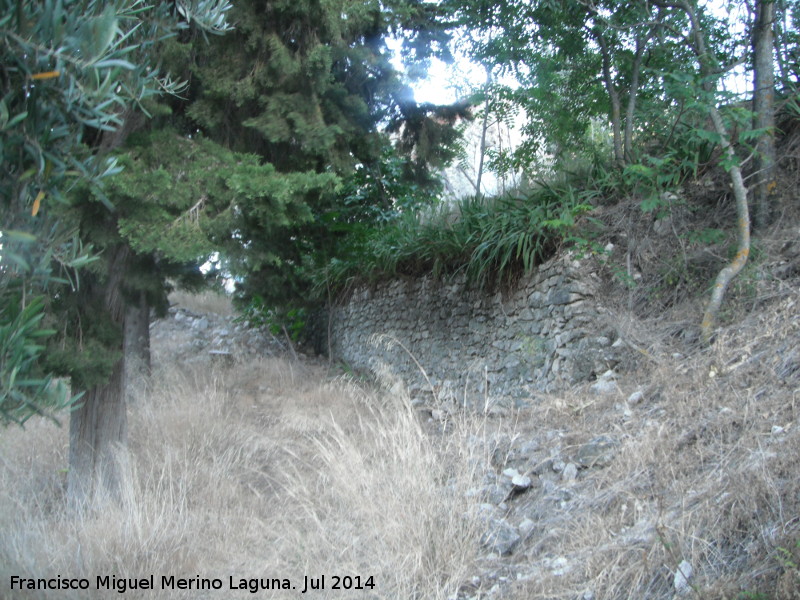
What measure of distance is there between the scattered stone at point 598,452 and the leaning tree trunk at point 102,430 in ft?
12.8

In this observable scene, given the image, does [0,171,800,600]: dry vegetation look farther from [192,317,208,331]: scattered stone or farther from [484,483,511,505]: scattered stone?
[192,317,208,331]: scattered stone

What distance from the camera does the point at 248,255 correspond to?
5.16 m

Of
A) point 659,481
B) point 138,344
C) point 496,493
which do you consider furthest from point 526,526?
point 138,344

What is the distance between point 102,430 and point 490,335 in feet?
15.3

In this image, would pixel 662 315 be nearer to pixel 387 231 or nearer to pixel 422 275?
pixel 422 275

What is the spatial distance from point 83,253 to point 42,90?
862 mm

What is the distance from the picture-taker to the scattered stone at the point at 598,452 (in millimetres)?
4410

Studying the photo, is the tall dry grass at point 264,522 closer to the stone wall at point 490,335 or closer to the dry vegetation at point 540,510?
the dry vegetation at point 540,510

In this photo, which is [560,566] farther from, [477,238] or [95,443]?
[477,238]

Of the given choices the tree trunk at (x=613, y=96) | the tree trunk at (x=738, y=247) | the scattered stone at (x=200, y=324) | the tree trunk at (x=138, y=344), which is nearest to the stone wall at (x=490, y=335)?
the tree trunk at (x=738, y=247)

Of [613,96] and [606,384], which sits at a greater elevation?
[613,96]

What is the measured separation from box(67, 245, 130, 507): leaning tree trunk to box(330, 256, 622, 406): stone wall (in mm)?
2750

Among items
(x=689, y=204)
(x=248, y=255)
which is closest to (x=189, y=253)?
(x=248, y=255)

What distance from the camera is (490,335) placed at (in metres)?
8.26
